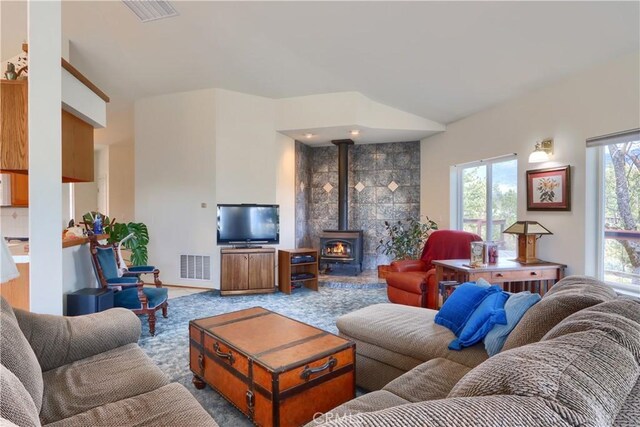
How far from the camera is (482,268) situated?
304 cm

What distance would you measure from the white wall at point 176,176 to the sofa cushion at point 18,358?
12.6 ft

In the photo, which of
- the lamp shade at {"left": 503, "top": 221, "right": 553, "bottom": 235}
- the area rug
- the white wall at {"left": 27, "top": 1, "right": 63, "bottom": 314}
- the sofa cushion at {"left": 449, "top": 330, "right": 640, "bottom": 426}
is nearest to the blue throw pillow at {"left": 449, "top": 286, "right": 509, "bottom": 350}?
the sofa cushion at {"left": 449, "top": 330, "right": 640, "bottom": 426}

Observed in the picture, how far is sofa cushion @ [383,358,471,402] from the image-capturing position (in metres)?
1.52

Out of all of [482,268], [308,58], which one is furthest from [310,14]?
[482,268]

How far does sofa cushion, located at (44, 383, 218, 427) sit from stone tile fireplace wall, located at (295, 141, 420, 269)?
481cm

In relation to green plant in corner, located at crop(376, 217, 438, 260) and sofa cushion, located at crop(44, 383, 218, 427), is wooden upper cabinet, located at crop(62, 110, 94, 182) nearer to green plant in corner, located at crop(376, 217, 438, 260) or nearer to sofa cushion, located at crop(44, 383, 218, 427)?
sofa cushion, located at crop(44, 383, 218, 427)

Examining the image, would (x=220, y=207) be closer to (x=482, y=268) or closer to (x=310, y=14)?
(x=310, y=14)

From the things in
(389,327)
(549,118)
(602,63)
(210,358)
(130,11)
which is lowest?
(210,358)

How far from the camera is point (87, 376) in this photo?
1645 mm

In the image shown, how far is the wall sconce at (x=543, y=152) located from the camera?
346 cm

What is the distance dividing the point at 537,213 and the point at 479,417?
12.5 feet

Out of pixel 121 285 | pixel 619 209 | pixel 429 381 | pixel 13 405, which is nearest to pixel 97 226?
pixel 121 285

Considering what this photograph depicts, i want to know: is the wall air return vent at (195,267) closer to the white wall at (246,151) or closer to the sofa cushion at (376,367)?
the white wall at (246,151)

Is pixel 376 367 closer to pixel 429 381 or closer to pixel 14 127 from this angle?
pixel 429 381
